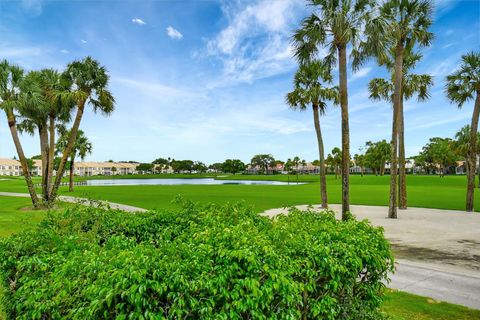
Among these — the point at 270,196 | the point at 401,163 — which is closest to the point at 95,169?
the point at 270,196

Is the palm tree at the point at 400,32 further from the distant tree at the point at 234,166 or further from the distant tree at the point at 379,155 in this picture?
the distant tree at the point at 234,166

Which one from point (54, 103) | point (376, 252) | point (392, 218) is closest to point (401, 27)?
point (392, 218)

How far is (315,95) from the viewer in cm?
2327

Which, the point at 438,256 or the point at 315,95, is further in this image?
the point at 315,95

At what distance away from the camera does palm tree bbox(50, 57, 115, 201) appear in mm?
23484

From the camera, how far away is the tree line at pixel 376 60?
14.4m

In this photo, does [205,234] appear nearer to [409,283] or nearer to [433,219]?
[409,283]

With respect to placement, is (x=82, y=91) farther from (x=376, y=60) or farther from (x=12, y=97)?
(x=376, y=60)

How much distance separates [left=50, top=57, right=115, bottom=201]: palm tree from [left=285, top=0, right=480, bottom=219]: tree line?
52.1ft

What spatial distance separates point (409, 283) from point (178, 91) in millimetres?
28966

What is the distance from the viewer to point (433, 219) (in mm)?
17766

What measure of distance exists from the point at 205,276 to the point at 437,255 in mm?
10568

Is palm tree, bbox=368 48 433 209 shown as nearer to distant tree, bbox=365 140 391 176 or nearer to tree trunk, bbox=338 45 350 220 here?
tree trunk, bbox=338 45 350 220

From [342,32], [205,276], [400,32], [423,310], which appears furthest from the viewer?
[400,32]
